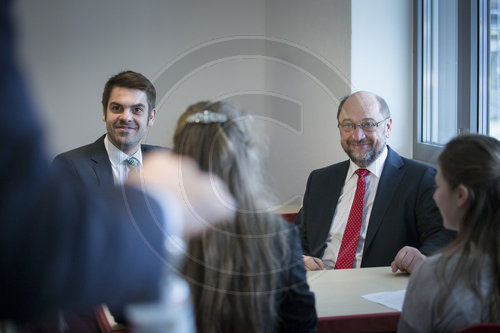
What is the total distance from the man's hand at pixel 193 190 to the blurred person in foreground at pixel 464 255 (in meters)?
0.66

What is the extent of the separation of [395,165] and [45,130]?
2572mm

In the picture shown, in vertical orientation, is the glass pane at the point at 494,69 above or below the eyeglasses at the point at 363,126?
above

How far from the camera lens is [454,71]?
342 centimetres

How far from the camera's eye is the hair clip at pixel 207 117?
133 centimetres

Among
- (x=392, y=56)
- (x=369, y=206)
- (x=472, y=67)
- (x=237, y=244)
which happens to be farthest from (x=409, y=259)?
(x=392, y=56)

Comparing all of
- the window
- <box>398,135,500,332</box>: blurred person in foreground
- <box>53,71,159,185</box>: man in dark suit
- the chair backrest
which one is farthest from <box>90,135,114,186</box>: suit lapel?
the chair backrest

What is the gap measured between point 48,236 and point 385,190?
8.23 ft

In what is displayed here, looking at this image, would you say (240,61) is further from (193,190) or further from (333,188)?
(333,188)

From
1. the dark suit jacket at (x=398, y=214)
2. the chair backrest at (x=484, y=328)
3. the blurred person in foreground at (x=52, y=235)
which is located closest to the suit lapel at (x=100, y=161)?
the dark suit jacket at (x=398, y=214)

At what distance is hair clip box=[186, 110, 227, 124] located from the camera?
133cm

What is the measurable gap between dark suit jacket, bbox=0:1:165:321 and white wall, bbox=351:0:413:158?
3.45m

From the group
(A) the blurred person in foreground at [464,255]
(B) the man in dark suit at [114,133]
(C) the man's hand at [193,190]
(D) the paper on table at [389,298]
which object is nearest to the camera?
(C) the man's hand at [193,190]

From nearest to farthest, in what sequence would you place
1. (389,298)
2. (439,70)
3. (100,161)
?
(389,298), (100,161), (439,70)

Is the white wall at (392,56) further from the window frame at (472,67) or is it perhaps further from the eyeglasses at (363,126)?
the eyeglasses at (363,126)
